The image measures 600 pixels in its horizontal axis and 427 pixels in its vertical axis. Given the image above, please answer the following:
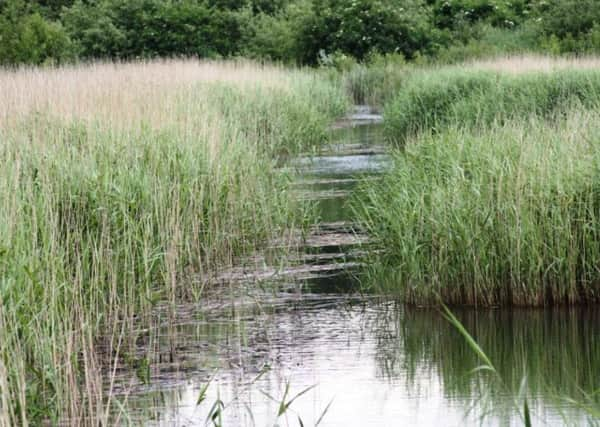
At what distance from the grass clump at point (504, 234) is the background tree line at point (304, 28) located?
1858 centimetres

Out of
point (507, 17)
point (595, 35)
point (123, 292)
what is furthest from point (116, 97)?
point (507, 17)

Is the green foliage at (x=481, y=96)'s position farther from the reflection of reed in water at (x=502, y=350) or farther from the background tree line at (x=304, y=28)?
the background tree line at (x=304, y=28)

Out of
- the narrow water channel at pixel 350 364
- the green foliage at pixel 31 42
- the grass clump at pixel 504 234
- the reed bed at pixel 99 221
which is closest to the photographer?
the reed bed at pixel 99 221

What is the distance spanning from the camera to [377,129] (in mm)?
18859

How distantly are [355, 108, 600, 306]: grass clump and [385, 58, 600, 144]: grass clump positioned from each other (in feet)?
19.2

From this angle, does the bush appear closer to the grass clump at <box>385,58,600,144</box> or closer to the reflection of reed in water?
the grass clump at <box>385,58,600,144</box>

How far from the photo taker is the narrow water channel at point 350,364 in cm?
532

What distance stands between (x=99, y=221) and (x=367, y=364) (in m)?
2.16

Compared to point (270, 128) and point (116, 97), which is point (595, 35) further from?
point (116, 97)

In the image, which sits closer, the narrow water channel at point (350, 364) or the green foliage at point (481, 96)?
the narrow water channel at point (350, 364)

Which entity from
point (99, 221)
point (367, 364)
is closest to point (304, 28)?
point (99, 221)

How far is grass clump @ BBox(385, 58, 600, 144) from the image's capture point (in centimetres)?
1430

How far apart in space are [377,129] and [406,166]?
9.92 metres

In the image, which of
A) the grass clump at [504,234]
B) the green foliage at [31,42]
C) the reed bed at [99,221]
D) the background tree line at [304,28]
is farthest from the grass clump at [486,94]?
the green foliage at [31,42]
